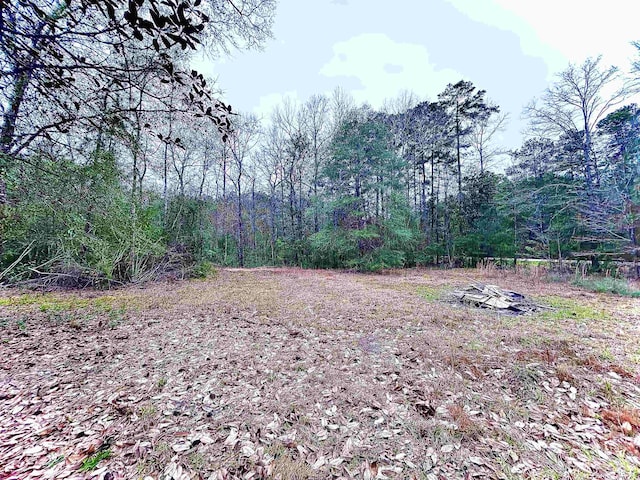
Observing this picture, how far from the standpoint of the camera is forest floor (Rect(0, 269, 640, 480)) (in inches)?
57.0

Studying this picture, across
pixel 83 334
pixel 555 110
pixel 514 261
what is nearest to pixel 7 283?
pixel 83 334

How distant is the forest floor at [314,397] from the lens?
145cm

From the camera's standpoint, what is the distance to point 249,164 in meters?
16.8

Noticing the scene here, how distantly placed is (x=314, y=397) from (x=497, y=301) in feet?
15.3

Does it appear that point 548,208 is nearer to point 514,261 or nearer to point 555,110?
point 514,261

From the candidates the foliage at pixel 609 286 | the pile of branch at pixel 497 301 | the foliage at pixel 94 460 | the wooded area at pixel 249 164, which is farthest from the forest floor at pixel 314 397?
the foliage at pixel 609 286

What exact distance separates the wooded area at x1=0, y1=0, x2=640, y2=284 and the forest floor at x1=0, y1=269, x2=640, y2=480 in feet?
6.26

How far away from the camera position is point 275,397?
6.78ft

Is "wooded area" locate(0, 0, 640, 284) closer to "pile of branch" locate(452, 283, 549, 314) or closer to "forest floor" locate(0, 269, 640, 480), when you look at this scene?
"forest floor" locate(0, 269, 640, 480)

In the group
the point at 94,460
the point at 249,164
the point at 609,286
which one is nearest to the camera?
the point at 94,460

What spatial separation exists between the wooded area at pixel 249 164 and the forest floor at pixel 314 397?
1.91 meters

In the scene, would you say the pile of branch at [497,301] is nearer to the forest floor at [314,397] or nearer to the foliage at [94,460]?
the forest floor at [314,397]

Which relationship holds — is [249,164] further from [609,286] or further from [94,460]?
[609,286]

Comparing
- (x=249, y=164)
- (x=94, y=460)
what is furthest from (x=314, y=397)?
(x=249, y=164)
